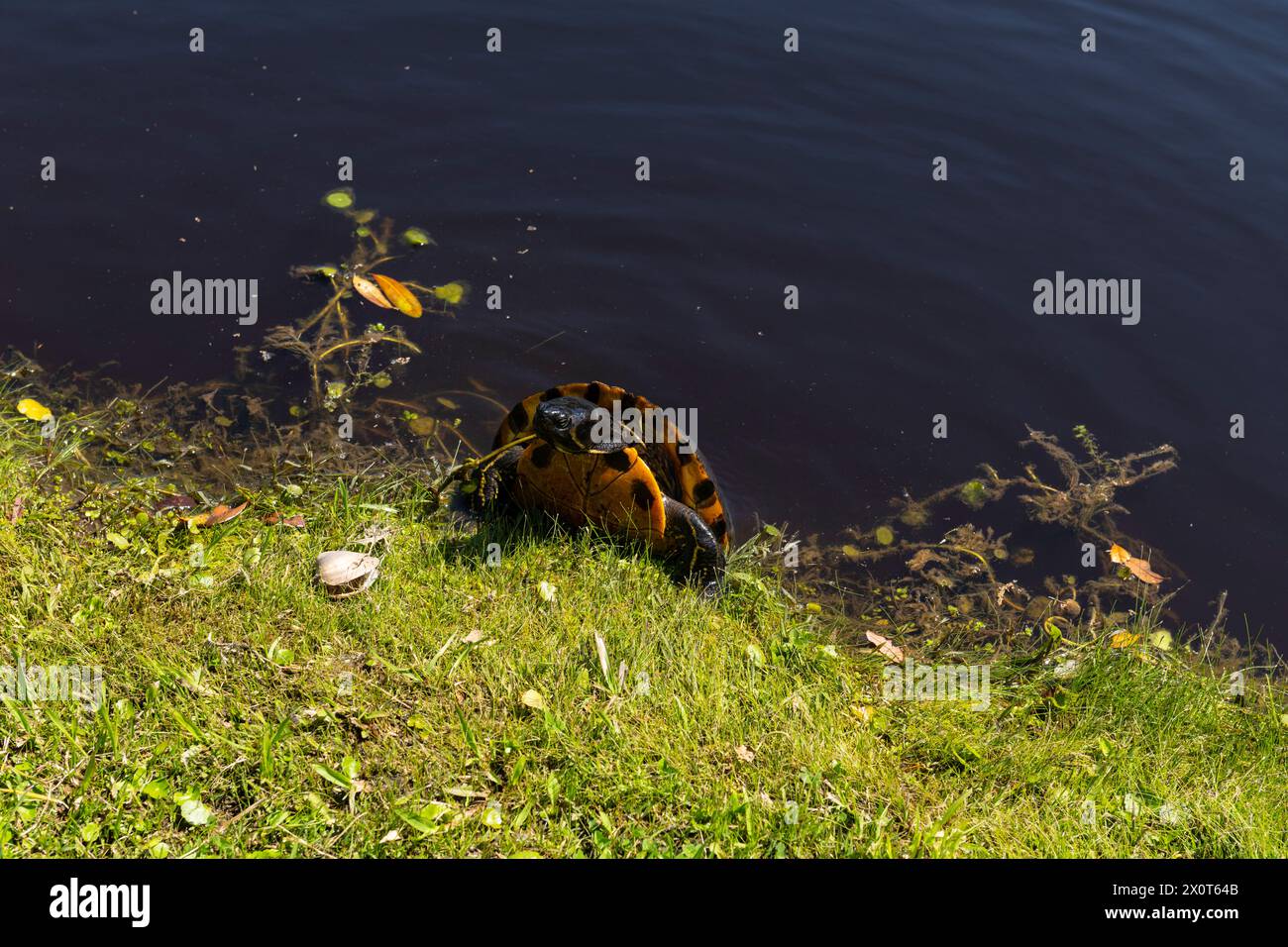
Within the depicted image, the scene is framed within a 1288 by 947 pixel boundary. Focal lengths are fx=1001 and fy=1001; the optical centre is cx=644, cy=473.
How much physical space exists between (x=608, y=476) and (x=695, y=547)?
52 cm

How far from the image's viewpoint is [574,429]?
4.01 m

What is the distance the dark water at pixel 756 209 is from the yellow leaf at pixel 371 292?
390mm

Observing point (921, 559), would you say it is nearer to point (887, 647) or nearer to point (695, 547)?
point (887, 647)

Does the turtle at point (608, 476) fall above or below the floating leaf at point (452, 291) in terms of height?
below

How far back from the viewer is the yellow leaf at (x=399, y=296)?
20.7 ft

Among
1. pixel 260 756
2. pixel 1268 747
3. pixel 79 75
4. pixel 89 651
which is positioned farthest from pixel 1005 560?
pixel 79 75

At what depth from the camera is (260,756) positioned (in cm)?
303

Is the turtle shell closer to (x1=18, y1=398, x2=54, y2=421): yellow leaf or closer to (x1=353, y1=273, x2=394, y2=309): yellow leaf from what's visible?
(x1=353, y1=273, x2=394, y2=309): yellow leaf

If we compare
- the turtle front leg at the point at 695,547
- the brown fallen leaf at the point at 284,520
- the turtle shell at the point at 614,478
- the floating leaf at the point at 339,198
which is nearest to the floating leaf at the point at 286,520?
the brown fallen leaf at the point at 284,520

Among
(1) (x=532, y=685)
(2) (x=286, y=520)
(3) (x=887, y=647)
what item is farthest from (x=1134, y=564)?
(2) (x=286, y=520)

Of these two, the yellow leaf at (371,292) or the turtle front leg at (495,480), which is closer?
the turtle front leg at (495,480)

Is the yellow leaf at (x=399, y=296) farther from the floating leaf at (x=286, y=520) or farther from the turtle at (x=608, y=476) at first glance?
the floating leaf at (x=286, y=520)

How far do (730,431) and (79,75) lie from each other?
20.6 ft

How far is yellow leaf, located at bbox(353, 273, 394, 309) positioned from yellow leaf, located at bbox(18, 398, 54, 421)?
197 centimetres
